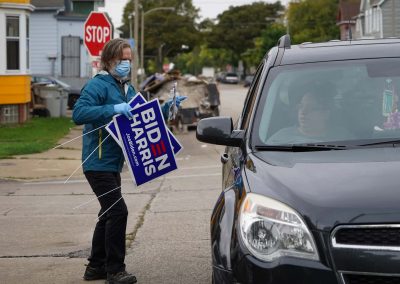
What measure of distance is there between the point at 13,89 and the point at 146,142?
1872 cm

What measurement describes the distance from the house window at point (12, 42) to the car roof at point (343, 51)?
20181 mm

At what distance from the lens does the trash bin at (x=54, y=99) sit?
28609mm

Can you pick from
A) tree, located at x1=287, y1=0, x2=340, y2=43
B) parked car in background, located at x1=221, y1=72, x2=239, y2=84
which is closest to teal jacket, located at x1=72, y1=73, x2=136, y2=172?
tree, located at x1=287, y1=0, x2=340, y2=43

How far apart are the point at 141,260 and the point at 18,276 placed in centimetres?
115

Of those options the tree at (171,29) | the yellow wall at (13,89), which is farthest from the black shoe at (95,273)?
the tree at (171,29)

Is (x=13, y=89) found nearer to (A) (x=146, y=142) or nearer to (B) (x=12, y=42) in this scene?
(B) (x=12, y=42)

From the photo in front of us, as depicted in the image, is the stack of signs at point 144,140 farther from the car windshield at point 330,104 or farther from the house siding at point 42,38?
the house siding at point 42,38

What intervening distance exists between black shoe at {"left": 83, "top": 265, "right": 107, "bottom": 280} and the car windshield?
2291mm

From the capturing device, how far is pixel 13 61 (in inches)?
954

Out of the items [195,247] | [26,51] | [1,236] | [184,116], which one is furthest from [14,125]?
[195,247]

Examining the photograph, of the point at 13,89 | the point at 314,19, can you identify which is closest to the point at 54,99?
the point at 13,89

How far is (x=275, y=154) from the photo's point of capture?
4.25 meters

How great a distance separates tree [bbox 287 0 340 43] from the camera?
78688 mm

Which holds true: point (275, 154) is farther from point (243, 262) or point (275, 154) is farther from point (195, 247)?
point (195, 247)
